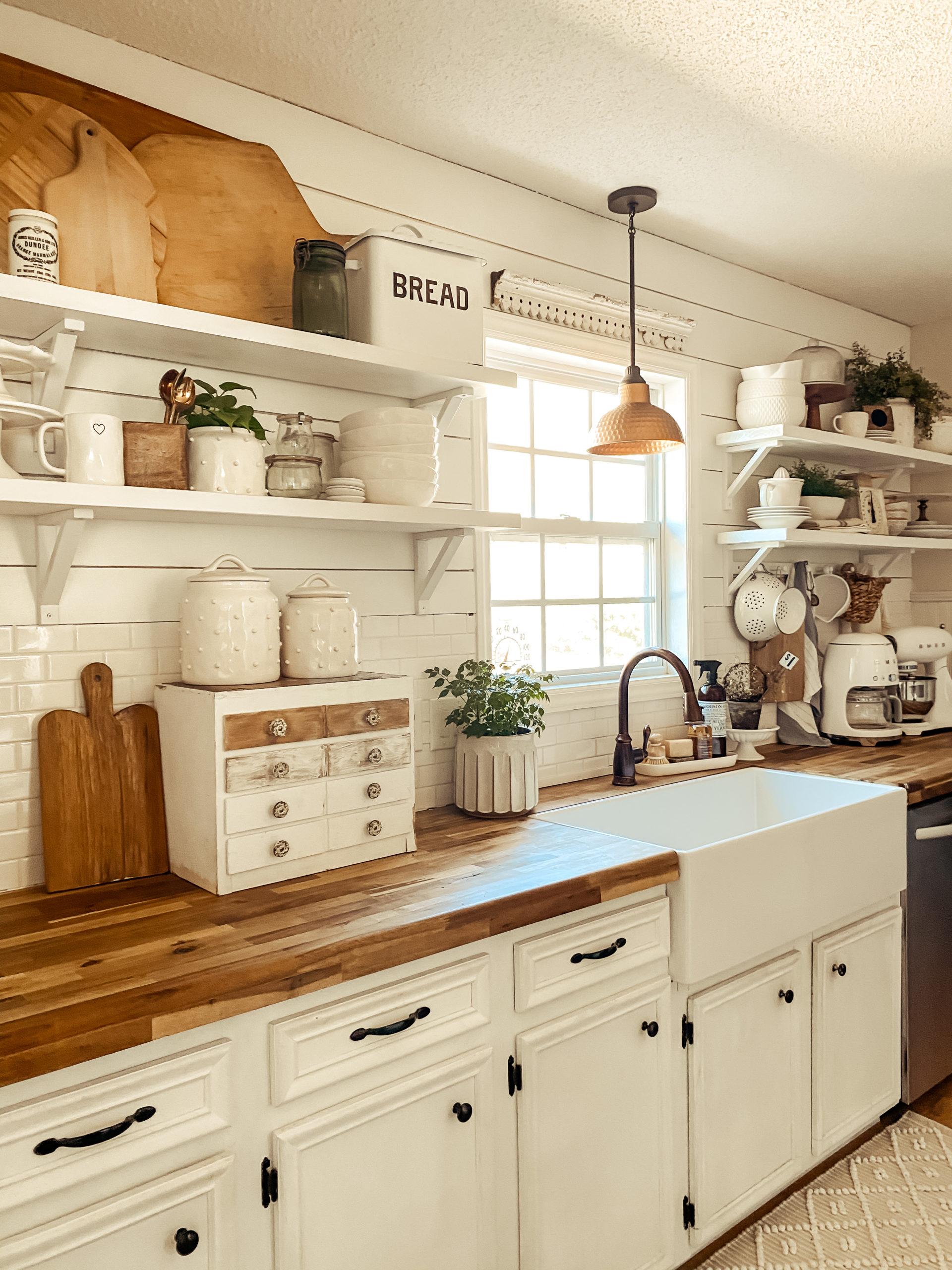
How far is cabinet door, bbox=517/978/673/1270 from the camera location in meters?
1.74

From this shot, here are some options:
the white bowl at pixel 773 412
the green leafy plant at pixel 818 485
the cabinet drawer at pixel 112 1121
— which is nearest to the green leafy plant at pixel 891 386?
the green leafy plant at pixel 818 485

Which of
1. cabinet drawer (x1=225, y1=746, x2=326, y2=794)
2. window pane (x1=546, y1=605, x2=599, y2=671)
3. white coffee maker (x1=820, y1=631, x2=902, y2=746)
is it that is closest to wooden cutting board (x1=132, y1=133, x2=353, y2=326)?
cabinet drawer (x1=225, y1=746, x2=326, y2=794)

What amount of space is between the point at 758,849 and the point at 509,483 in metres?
1.22

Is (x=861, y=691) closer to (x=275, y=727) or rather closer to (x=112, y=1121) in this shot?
(x=275, y=727)

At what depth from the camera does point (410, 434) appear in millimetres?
2027

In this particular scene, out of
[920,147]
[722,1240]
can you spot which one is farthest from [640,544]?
[722,1240]

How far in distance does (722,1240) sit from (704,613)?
5.88ft

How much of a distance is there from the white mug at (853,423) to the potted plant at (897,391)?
14 cm

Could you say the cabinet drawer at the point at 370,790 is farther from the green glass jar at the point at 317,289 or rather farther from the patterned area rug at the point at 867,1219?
the patterned area rug at the point at 867,1219

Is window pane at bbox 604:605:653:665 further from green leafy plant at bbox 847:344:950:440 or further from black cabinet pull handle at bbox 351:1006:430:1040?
black cabinet pull handle at bbox 351:1006:430:1040

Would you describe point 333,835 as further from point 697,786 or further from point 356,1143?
point 697,786

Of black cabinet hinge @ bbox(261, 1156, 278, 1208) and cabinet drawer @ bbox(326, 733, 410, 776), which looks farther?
cabinet drawer @ bbox(326, 733, 410, 776)

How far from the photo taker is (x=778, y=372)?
3.20 metres

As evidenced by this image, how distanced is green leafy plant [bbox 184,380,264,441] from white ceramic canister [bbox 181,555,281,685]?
25 cm
